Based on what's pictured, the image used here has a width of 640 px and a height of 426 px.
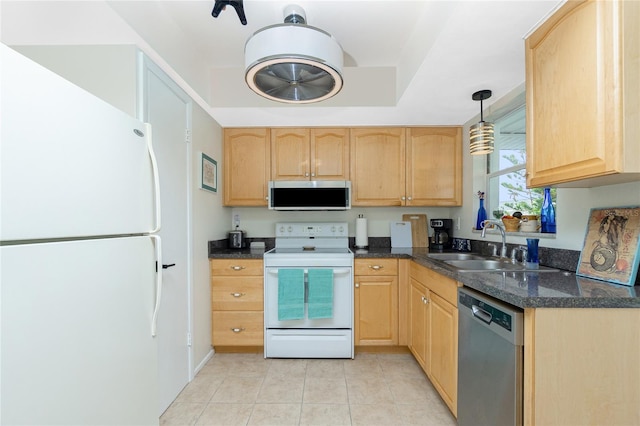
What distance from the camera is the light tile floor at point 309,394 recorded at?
69.6 inches

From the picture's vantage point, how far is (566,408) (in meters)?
1.05

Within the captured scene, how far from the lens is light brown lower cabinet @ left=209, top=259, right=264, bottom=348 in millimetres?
2547

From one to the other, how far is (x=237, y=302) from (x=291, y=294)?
51cm

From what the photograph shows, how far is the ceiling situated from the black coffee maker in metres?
0.99

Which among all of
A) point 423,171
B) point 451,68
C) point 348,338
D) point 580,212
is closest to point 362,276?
point 348,338

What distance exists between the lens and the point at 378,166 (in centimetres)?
292

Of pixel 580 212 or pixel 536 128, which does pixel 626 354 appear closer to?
pixel 580 212

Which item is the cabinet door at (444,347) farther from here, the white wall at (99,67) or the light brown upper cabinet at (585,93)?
the white wall at (99,67)

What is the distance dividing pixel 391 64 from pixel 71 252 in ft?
7.75

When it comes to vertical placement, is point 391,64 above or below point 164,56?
above

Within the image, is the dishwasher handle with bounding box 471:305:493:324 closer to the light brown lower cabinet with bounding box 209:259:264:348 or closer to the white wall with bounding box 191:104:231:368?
the light brown lower cabinet with bounding box 209:259:264:348

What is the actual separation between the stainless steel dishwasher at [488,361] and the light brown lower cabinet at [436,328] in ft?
0.34

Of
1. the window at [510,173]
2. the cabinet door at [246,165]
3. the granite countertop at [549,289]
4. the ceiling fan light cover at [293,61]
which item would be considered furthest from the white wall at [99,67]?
the window at [510,173]

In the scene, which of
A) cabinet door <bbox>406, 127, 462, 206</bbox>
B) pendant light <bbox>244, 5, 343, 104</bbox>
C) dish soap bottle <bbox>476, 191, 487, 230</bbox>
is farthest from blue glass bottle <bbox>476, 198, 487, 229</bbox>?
pendant light <bbox>244, 5, 343, 104</bbox>
